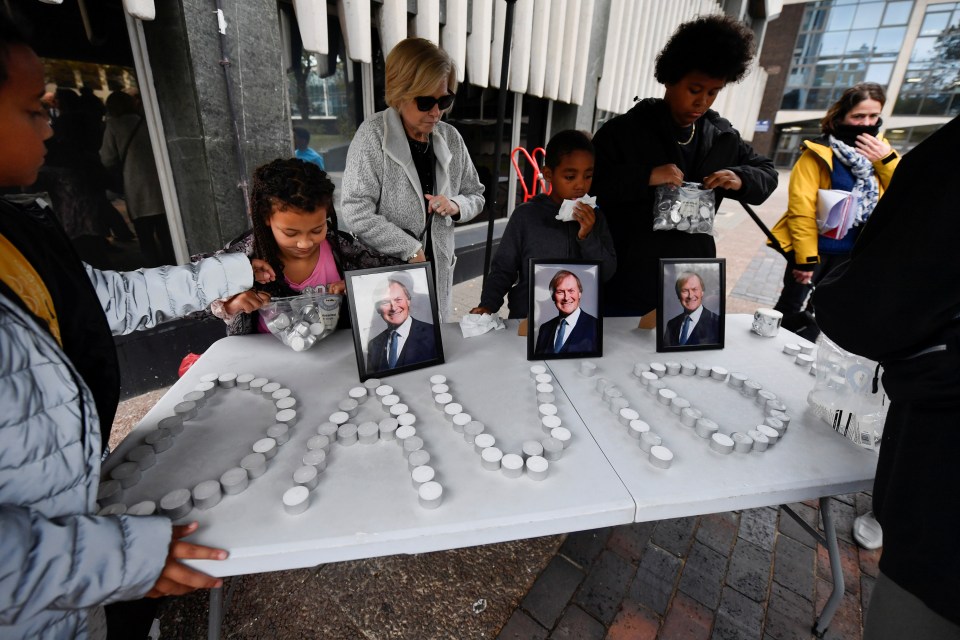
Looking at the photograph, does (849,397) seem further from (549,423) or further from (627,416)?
(549,423)

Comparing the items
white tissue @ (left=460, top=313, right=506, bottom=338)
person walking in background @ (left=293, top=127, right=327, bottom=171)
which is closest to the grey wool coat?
white tissue @ (left=460, top=313, right=506, bottom=338)

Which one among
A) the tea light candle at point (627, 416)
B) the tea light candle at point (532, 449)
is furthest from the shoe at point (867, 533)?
the tea light candle at point (532, 449)

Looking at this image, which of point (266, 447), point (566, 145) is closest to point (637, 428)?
point (266, 447)

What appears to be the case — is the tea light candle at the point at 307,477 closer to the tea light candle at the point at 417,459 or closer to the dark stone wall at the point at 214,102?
the tea light candle at the point at 417,459

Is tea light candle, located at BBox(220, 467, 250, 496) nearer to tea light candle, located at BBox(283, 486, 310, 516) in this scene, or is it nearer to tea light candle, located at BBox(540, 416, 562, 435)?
tea light candle, located at BBox(283, 486, 310, 516)

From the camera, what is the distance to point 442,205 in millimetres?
2127

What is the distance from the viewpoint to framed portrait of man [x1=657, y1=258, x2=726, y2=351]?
1624 mm

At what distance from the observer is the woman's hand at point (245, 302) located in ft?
4.84

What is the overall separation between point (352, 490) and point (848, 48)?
38112mm

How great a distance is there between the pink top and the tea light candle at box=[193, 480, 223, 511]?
881 millimetres

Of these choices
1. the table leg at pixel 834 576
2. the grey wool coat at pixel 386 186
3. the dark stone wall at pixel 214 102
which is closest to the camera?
the table leg at pixel 834 576

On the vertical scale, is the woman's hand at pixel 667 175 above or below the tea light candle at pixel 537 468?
above

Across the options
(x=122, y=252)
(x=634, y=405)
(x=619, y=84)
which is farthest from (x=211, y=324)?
(x=619, y=84)

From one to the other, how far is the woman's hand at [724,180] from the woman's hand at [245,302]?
1.75 m
